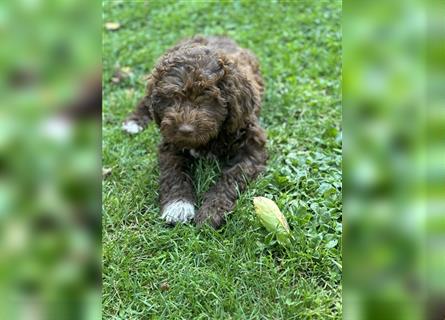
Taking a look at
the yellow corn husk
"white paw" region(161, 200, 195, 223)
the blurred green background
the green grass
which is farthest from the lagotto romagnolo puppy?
the blurred green background

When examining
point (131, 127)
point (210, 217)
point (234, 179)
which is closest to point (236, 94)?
point (234, 179)

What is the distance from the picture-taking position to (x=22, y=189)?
1.37 meters

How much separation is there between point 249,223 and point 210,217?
292mm

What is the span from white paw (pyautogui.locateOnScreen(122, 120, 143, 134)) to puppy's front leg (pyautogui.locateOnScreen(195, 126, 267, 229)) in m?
1.22

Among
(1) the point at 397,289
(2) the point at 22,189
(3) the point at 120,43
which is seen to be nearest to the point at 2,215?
(2) the point at 22,189

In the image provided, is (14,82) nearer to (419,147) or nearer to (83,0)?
(83,0)

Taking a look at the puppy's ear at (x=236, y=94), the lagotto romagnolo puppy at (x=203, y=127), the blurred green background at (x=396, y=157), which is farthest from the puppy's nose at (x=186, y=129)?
the blurred green background at (x=396, y=157)

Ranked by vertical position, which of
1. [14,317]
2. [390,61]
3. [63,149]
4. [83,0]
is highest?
[83,0]

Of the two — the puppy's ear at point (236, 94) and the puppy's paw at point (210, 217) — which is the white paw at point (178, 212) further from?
the puppy's ear at point (236, 94)

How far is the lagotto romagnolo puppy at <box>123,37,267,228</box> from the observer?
417 centimetres

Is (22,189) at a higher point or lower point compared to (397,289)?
higher

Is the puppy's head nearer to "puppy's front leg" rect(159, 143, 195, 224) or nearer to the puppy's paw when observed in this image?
"puppy's front leg" rect(159, 143, 195, 224)

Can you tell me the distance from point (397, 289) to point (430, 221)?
0.20 m

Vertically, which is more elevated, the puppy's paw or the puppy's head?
the puppy's head
